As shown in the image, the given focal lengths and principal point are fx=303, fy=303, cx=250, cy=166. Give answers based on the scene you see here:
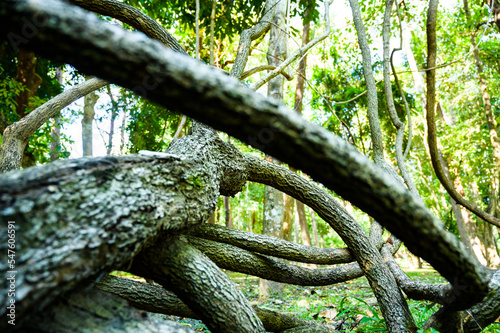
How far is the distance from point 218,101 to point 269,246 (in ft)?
6.49

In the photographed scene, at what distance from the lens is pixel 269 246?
259 cm

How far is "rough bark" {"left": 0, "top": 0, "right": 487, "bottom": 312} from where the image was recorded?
2.42 ft

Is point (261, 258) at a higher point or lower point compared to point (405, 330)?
higher

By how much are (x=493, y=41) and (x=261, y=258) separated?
9.69 metres

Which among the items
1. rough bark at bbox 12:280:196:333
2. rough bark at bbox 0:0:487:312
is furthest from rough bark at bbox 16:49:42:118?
rough bark at bbox 0:0:487:312

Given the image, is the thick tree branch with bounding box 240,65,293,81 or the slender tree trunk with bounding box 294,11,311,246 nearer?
the thick tree branch with bounding box 240,65,293,81

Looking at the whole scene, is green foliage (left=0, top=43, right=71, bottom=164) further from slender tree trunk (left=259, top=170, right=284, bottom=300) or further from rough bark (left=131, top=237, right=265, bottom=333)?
rough bark (left=131, top=237, right=265, bottom=333)

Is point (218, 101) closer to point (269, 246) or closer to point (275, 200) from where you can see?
point (269, 246)

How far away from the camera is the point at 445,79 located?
1180 cm

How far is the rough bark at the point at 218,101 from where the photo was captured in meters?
0.74

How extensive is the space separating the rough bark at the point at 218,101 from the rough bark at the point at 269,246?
157 centimetres

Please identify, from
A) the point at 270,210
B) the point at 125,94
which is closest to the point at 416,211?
the point at 270,210

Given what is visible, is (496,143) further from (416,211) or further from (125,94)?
(125,94)

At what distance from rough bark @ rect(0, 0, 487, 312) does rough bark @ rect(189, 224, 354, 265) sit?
1.57 metres
